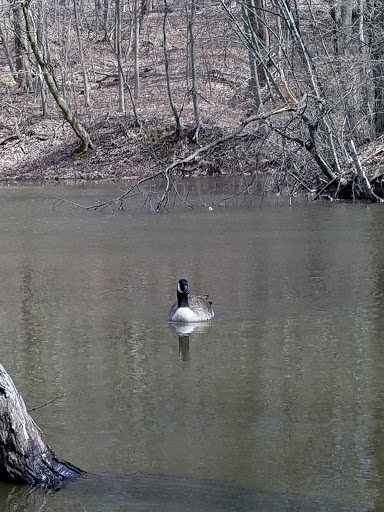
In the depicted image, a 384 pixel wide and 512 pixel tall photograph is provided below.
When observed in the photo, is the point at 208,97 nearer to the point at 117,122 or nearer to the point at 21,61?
the point at 117,122

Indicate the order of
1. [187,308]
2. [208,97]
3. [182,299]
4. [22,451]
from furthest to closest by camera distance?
1. [208,97]
2. [182,299]
3. [187,308]
4. [22,451]

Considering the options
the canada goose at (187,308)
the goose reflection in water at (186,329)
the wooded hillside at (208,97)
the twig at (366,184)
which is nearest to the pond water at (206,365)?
the goose reflection in water at (186,329)

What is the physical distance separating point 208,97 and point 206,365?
27.6 m

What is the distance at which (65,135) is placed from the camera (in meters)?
32.8

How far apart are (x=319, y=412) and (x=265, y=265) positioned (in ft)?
20.4

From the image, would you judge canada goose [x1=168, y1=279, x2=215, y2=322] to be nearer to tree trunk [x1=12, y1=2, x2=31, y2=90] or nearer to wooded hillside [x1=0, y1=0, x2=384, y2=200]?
wooded hillside [x1=0, y1=0, x2=384, y2=200]

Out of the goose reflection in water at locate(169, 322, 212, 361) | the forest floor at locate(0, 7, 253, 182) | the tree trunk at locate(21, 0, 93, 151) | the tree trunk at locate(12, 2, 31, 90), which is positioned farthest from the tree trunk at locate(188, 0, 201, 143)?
the goose reflection in water at locate(169, 322, 212, 361)

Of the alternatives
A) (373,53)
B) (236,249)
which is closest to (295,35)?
(373,53)

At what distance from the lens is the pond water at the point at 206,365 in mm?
5270

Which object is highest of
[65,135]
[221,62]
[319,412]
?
[221,62]

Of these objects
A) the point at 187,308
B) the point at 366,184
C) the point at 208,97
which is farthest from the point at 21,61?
the point at 187,308

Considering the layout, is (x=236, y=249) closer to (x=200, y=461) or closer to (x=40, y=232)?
(x=40, y=232)

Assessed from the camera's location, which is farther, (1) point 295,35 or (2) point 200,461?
(1) point 295,35

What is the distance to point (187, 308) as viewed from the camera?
9.46m
